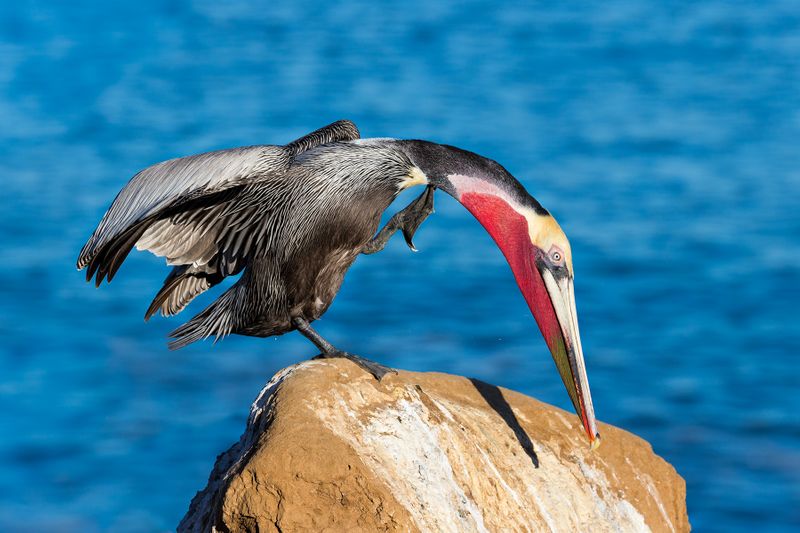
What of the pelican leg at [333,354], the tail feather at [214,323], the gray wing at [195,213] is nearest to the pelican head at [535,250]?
the pelican leg at [333,354]

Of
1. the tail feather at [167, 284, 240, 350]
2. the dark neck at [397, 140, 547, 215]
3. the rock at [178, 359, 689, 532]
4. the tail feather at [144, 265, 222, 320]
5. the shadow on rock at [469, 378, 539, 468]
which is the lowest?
the rock at [178, 359, 689, 532]

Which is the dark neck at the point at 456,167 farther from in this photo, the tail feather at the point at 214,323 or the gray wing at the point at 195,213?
the tail feather at the point at 214,323

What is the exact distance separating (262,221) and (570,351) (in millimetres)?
1697

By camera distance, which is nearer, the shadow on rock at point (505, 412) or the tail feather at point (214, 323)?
the shadow on rock at point (505, 412)

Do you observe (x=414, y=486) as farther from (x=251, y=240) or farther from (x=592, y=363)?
(x=592, y=363)

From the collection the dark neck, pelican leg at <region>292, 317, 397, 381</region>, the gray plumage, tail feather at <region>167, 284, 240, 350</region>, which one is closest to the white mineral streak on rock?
pelican leg at <region>292, 317, 397, 381</region>

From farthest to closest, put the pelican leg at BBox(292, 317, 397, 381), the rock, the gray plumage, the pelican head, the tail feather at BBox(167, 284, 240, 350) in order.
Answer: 1. the tail feather at BBox(167, 284, 240, 350)
2. the gray plumage
3. the pelican head
4. the pelican leg at BBox(292, 317, 397, 381)
5. the rock

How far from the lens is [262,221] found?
21.6 feet

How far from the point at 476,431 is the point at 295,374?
89cm

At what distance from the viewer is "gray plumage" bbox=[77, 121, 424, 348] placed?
20.8 ft

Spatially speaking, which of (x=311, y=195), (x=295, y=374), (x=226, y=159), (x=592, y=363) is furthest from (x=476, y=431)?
(x=592, y=363)

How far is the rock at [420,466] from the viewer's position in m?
5.09

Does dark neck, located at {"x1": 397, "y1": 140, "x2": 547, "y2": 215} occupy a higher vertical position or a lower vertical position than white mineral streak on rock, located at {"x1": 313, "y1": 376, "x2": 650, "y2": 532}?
higher

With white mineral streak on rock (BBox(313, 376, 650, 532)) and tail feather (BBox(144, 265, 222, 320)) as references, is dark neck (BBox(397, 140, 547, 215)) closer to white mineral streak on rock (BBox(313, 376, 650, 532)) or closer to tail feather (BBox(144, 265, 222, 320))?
white mineral streak on rock (BBox(313, 376, 650, 532))
